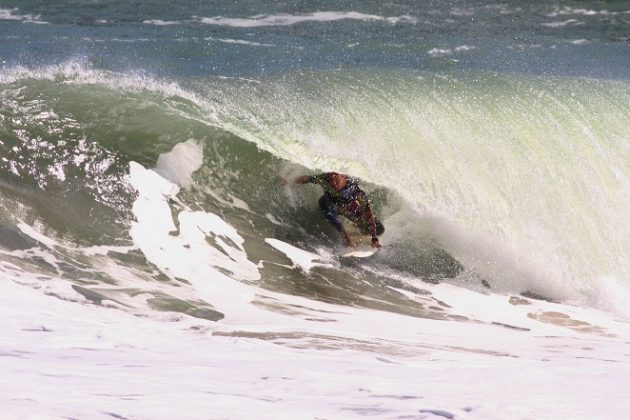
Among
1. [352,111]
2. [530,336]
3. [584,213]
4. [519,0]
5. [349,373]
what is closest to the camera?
[349,373]

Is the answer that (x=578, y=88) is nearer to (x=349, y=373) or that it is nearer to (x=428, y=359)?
(x=428, y=359)

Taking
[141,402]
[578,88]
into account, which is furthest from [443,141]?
[141,402]

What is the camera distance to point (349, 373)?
468 centimetres

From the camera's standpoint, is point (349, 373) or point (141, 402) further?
point (349, 373)

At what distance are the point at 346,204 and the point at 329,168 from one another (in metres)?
0.80

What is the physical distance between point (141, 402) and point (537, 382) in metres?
2.10

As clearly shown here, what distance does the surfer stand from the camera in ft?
27.8

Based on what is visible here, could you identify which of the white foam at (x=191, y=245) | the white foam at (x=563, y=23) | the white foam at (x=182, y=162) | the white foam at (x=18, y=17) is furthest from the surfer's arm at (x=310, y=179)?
the white foam at (x=563, y=23)

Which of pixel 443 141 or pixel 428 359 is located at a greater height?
pixel 443 141

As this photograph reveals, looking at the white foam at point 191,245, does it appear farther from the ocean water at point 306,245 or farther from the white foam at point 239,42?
the white foam at point 239,42

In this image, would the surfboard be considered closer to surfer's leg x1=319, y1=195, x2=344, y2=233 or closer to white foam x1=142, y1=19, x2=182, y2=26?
surfer's leg x1=319, y1=195, x2=344, y2=233

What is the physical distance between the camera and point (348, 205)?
8.53m

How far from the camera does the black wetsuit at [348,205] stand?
8.48m

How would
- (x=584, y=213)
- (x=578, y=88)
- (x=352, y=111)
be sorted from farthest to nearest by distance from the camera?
(x=578, y=88), (x=352, y=111), (x=584, y=213)
